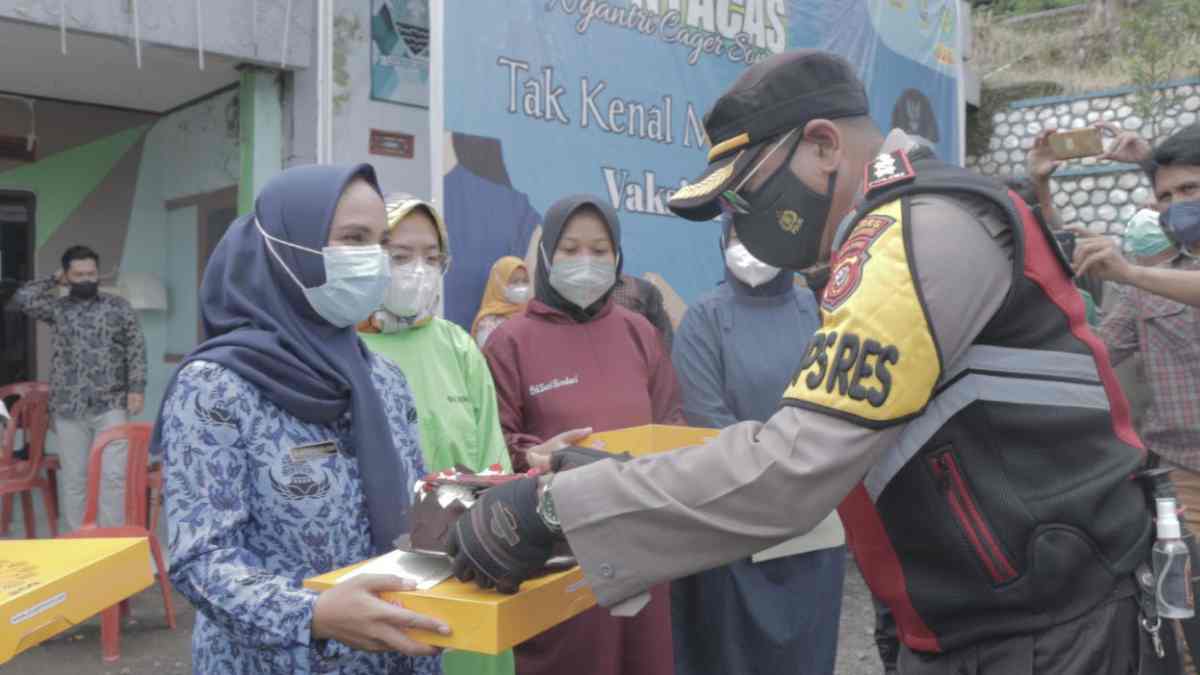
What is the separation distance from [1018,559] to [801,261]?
0.63 meters

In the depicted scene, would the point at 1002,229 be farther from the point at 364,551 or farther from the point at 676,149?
the point at 676,149

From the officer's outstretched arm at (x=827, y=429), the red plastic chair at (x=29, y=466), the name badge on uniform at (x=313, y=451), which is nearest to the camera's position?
the officer's outstretched arm at (x=827, y=429)

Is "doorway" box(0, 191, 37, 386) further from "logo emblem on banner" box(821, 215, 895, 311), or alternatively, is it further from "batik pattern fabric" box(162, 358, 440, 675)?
"logo emblem on banner" box(821, 215, 895, 311)

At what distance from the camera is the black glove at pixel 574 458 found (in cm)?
161

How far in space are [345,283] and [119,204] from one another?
22.3 feet

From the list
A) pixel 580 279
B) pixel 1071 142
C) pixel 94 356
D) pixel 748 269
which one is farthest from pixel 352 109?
pixel 1071 142

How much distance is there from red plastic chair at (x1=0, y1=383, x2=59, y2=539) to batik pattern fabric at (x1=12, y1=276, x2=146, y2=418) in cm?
19

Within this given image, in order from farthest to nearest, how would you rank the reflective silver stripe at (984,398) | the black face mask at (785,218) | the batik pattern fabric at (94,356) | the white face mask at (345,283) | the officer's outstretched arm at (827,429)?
1. the batik pattern fabric at (94,356)
2. the white face mask at (345,283)
3. the black face mask at (785,218)
4. the reflective silver stripe at (984,398)
5. the officer's outstretched arm at (827,429)

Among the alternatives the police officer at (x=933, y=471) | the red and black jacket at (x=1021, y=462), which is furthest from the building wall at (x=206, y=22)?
the red and black jacket at (x=1021, y=462)

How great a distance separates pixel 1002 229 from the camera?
1.42 meters

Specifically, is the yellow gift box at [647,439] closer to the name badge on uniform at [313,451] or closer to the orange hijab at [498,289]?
the name badge on uniform at [313,451]

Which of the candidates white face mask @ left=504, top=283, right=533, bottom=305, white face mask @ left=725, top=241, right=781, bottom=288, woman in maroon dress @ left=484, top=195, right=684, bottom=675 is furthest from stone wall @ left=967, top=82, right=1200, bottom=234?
woman in maroon dress @ left=484, top=195, right=684, bottom=675

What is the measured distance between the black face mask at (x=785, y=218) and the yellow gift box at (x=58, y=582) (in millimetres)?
1196

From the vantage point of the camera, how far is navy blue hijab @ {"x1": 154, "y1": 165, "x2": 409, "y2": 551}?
78.2 inches
